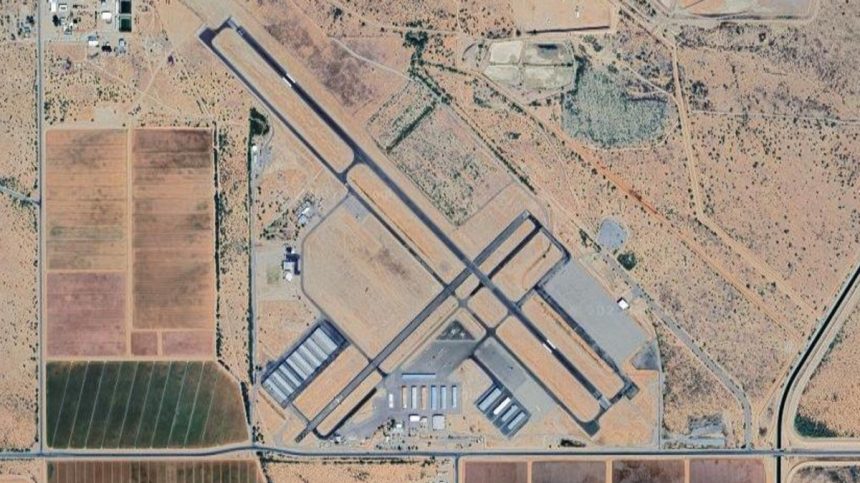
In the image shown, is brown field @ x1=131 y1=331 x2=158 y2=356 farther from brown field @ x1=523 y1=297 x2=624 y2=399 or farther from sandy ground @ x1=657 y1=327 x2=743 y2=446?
sandy ground @ x1=657 y1=327 x2=743 y2=446

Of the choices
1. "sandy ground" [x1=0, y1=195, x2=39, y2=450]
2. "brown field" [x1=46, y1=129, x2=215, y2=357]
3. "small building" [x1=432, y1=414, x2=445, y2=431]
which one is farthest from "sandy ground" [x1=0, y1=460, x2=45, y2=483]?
"small building" [x1=432, y1=414, x2=445, y2=431]

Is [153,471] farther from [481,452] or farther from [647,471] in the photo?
[647,471]

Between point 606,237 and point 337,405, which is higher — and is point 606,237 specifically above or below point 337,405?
above

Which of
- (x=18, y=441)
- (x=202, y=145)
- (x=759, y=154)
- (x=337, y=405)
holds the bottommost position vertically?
(x=18, y=441)

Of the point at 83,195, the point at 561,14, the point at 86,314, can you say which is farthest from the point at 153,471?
the point at 561,14

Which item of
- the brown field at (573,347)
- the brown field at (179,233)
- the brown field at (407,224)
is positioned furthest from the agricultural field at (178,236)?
the brown field at (573,347)

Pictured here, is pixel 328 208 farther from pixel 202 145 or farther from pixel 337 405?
pixel 337 405

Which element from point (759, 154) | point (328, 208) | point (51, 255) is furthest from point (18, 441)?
point (759, 154)
